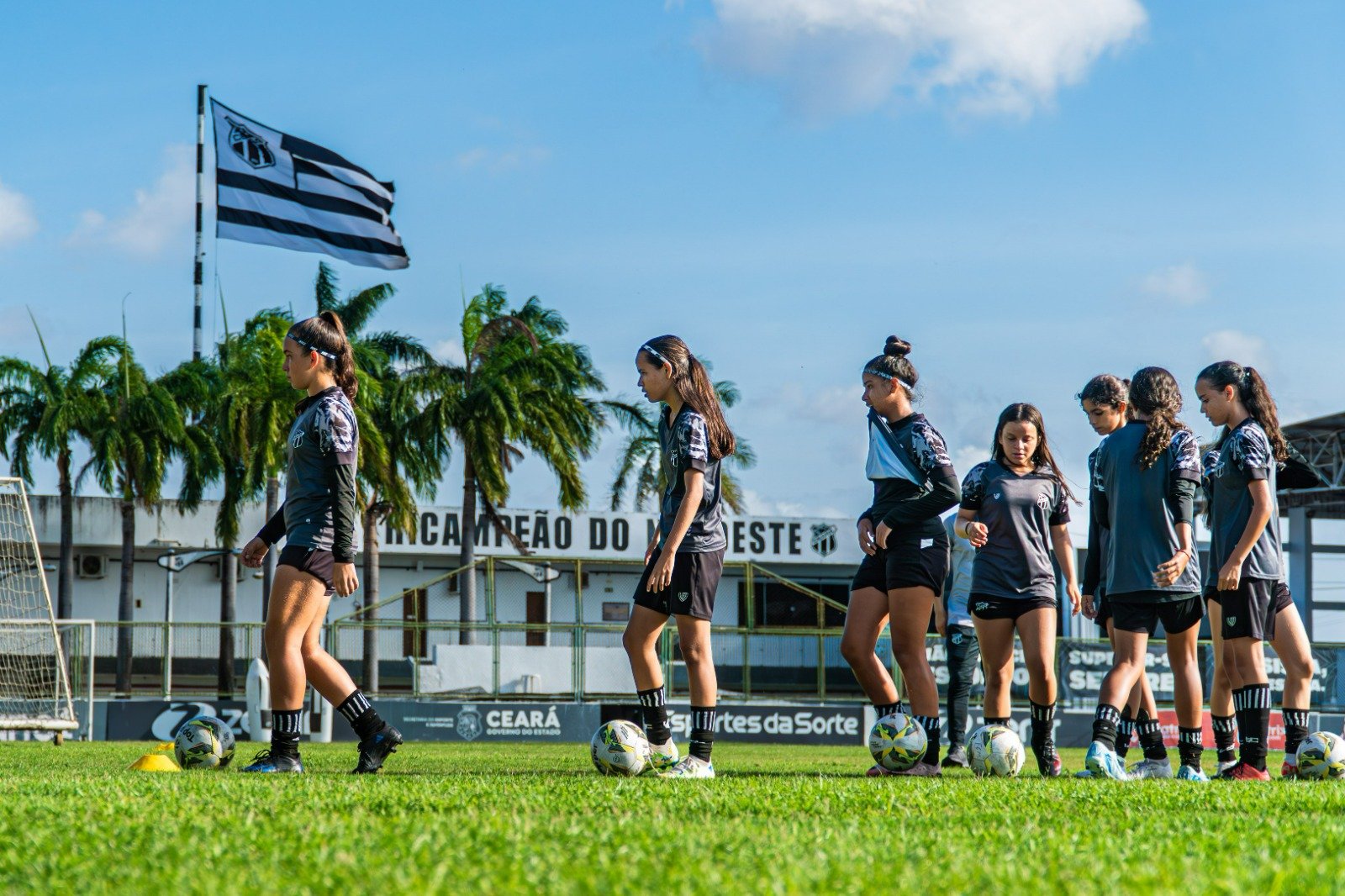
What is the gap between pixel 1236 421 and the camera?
7.45 metres

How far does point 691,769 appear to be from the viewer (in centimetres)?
654

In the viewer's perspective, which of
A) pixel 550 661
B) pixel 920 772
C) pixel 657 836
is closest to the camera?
pixel 657 836

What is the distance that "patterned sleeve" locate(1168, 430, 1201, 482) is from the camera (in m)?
7.10

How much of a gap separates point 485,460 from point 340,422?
93.6 feet

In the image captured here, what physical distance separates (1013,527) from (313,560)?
3.47 metres

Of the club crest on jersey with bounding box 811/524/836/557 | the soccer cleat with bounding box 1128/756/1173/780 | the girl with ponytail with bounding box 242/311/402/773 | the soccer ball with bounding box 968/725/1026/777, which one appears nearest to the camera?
the girl with ponytail with bounding box 242/311/402/773

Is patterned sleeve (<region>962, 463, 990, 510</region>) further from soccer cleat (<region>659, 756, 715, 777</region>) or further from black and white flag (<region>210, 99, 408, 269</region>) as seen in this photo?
black and white flag (<region>210, 99, 408, 269</region>)

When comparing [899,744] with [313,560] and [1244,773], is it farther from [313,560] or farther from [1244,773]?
[313,560]

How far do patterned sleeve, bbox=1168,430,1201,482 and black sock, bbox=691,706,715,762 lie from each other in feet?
8.44

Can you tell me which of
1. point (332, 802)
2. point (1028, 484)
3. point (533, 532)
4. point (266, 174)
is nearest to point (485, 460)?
point (266, 174)

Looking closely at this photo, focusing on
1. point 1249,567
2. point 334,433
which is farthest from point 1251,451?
point 334,433

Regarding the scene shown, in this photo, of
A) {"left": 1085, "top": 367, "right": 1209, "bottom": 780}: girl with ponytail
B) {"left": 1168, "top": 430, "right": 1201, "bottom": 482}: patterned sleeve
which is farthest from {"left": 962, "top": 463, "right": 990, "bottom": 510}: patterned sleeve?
{"left": 1168, "top": 430, "right": 1201, "bottom": 482}: patterned sleeve

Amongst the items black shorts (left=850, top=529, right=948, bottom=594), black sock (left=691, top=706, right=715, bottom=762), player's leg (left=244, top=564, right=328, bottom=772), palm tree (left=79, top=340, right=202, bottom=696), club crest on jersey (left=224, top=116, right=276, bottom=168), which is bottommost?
Answer: black sock (left=691, top=706, right=715, bottom=762)

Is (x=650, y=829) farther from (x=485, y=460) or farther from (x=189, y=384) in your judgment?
(x=189, y=384)
